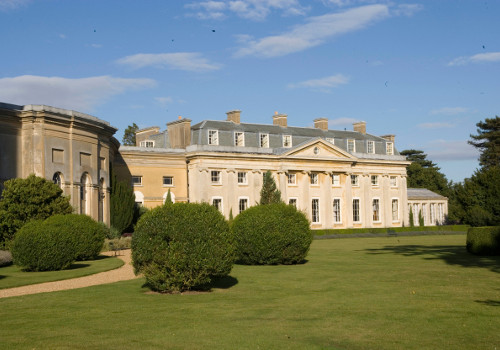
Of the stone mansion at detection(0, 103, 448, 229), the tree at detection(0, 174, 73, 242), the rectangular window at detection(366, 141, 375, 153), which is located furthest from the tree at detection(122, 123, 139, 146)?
the tree at detection(0, 174, 73, 242)

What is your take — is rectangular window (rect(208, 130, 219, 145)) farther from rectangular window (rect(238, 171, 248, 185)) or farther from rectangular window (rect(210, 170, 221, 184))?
rectangular window (rect(238, 171, 248, 185))

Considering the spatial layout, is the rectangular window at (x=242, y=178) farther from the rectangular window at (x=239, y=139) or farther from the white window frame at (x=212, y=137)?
the white window frame at (x=212, y=137)

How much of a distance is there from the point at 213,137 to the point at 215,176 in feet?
11.0

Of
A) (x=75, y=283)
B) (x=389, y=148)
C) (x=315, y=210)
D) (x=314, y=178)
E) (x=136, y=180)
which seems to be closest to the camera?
(x=75, y=283)

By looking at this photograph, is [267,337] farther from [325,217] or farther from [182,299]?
[325,217]

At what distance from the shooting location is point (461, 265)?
20750 millimetres

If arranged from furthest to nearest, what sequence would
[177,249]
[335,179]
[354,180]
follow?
1. [354,180]
2. [335,179]
3. [177,249]

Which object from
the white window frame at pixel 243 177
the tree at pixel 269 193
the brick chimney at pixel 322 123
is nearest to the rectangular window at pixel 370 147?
the brick chimney at pixel 322 123

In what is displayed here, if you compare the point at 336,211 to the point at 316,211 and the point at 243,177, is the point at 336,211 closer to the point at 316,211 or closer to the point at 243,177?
the point at 316,211

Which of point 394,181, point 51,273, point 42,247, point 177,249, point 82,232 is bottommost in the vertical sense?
point 51,273

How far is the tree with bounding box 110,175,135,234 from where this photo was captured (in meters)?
40.6

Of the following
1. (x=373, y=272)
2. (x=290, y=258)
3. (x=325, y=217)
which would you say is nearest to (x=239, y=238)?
(x=290, y=258)

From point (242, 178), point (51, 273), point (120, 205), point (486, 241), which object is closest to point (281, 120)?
point (242, 178)

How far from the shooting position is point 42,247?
2020 cm
